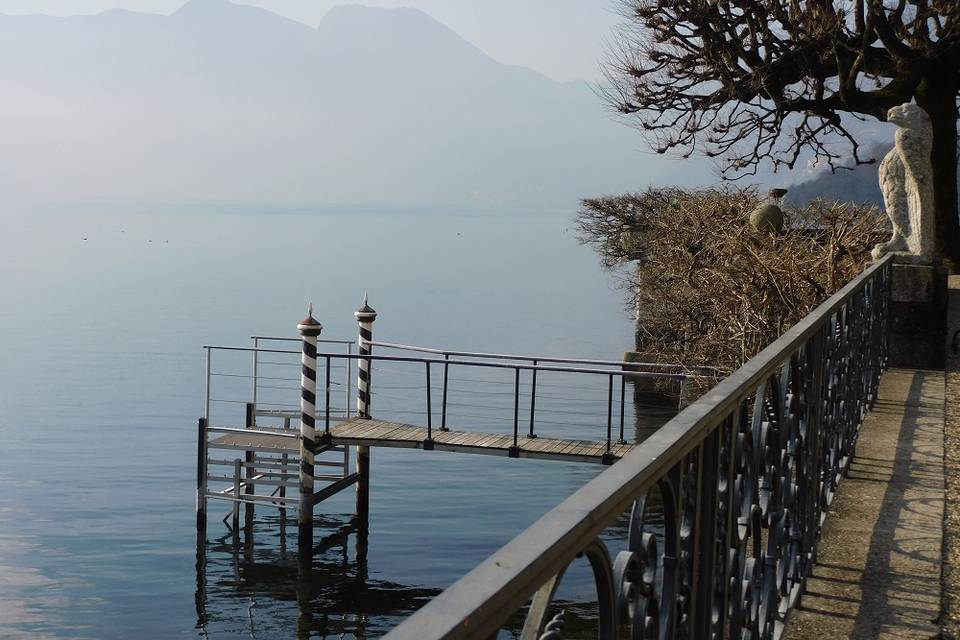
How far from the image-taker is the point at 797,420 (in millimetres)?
4375

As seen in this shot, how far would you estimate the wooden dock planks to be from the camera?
18.8 m

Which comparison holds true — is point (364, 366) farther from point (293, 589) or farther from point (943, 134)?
point (943, 134)

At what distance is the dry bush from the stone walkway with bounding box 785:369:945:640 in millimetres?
7966

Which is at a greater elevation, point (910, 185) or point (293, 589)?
point (910, 185)

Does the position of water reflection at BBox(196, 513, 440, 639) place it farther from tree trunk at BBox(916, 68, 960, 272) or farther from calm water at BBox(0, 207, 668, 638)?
tree trunk at BBox(916, 68, 960, 272)

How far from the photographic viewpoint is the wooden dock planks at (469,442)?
1883 cm

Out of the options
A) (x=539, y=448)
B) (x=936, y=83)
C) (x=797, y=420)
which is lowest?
(x=539, y=448)

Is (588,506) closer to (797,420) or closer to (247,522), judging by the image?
(797,420)

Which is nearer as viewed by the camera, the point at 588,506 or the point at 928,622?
the point at 588,506

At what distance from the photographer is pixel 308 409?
2045 centimetres

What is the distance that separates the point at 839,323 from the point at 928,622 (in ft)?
7.11

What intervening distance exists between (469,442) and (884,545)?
1431 cm

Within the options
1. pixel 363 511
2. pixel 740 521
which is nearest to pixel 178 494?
pixel 363 511

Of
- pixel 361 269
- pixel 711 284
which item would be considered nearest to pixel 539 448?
pixel 711 284
